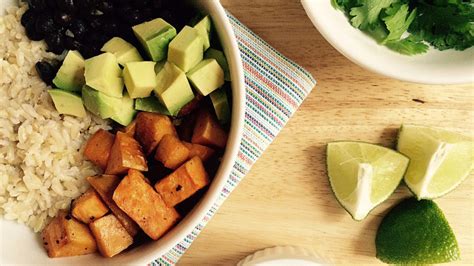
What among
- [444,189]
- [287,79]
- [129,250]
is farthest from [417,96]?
[129,250]

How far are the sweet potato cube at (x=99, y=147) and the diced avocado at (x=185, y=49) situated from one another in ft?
0.69

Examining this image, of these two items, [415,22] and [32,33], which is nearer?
[32,33]

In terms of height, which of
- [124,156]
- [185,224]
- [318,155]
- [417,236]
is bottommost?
[417,236]

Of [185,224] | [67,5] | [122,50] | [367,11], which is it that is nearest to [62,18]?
[67,5]

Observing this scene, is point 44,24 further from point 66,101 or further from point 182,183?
point 182,183

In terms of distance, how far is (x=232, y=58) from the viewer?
1.23 metres

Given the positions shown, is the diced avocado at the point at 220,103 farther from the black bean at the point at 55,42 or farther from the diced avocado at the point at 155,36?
the black bean at the point at 55,42

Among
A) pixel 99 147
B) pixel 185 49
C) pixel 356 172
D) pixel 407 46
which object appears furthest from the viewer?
pixel 356 172

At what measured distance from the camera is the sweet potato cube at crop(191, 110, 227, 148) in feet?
4.20

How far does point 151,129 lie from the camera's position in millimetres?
1265

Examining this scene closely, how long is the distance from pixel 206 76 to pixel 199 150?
0.50 feet

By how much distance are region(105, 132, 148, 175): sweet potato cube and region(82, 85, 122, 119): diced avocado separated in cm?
6

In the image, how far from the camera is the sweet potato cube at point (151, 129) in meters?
1.26

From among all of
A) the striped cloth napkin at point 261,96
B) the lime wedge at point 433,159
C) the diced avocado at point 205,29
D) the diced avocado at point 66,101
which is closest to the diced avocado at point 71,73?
the diced avocado at point 66,101
